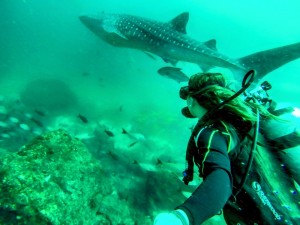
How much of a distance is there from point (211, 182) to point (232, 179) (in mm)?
243

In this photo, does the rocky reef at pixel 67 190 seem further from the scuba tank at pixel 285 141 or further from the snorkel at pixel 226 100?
the scuba tank at pixel 285 141

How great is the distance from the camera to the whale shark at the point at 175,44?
702 centimetres

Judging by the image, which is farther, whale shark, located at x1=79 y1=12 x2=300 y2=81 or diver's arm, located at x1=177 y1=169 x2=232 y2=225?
whale shark, located at x1=79 y1=12 x2=300 y2=81

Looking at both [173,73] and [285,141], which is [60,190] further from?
[173,73]

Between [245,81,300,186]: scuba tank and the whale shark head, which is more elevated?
[245,81,300,186]: scuba tank

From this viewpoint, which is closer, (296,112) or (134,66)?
(296,112)

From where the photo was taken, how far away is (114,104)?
25.5 m

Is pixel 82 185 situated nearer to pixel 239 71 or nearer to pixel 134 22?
pixel 239 71

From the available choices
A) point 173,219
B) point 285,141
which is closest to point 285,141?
point 285,141

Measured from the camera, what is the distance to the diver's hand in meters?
1.20

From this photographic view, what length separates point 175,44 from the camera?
9.08 m

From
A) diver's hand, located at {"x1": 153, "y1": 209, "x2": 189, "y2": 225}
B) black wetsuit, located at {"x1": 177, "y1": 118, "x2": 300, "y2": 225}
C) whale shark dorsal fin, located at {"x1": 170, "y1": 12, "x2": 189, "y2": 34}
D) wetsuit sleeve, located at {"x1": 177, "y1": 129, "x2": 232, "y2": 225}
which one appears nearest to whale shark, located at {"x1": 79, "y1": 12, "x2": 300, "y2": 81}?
whale shark dorsal fin, located at {"x1": 170, "y1": 12, "x2": 189, "y2": 34}

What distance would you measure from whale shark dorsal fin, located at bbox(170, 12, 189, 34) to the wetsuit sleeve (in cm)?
796

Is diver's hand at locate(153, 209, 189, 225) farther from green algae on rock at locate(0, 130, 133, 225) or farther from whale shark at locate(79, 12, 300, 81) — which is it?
whale shark at locate(79, 12, 300, 81)
